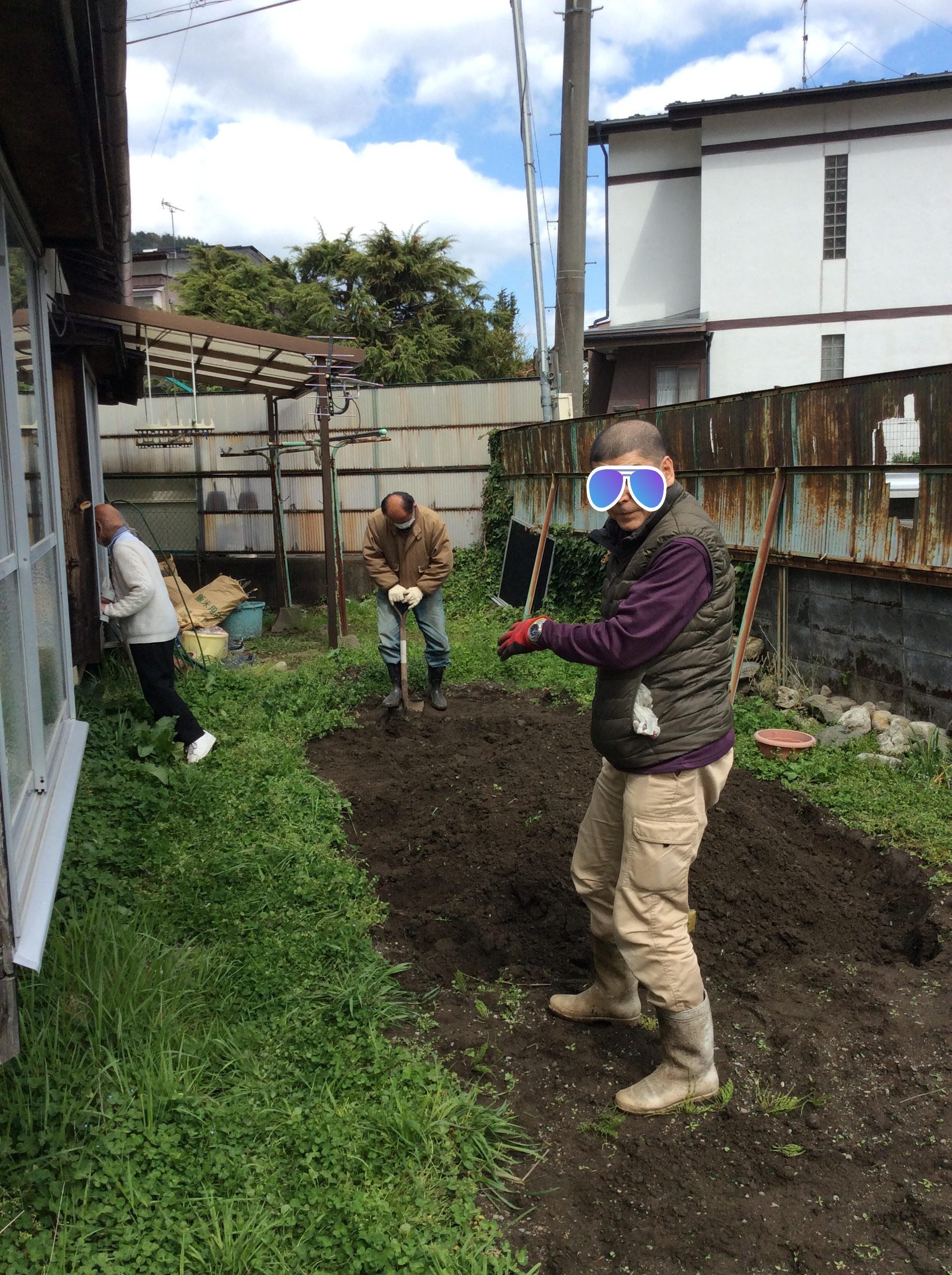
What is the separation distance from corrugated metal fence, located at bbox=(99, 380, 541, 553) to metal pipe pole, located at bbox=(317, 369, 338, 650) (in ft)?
8.50

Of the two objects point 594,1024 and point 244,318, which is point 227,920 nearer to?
point 594,1024

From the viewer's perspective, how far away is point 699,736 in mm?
2871

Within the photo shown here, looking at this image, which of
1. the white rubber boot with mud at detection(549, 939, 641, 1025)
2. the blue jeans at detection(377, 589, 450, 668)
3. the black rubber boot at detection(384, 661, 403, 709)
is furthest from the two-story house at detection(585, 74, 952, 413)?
the white rubber boot with mud at detection(549, 939, 641, 1025)

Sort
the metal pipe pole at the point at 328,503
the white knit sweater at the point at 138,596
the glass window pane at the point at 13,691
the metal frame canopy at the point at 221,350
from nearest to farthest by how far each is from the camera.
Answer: the glass window pane at the point at 13,691, the white knit sweater at the point at 138,596, the metal frame canopy at the point at 221,350, the metal pipe pole at the point at 328,503

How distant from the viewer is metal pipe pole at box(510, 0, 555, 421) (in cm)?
1184

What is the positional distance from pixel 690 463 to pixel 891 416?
91.6 inches

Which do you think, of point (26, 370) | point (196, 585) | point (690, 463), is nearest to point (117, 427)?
point (196, 585)

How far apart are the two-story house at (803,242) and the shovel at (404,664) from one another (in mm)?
11918

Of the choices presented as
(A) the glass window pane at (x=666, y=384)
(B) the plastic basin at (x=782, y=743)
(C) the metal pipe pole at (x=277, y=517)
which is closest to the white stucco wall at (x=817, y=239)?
(A) the glass window pane at (x=666, y=384)

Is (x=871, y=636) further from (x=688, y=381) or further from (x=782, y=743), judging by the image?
(x=688, y=381)

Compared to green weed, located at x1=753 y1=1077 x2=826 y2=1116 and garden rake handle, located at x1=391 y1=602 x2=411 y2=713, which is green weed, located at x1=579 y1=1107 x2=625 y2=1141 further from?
garden rake handle, located at x1=391 y1=602 x2=411 y2=713

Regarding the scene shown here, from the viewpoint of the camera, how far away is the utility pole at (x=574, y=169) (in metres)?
A: 11.5

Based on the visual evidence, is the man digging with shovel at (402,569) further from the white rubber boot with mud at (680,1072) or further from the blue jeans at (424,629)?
the white rubber boot with mud at (680,1072)

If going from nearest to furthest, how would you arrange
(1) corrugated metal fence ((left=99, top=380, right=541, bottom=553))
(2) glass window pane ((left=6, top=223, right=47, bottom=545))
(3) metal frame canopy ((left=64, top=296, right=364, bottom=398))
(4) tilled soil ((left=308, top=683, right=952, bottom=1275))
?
(4) tilled soil ((left=308, top=683, right=952, bottom=1275))
(2) glass window pane ((left=6, top=223, right=47, bottom=545))
(3) metal frame canopy ((left=64, top=296, right=364, bottom=398))
(1) corrugated metal fence ((left=99, top=380, right=541, bottom=553))
